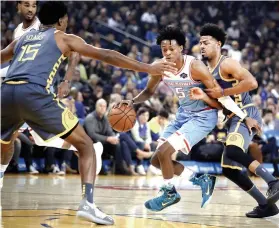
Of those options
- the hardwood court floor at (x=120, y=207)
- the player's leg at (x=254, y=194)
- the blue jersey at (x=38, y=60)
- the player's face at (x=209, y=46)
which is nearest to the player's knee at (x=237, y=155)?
the player's leg at (x=254, y=194)

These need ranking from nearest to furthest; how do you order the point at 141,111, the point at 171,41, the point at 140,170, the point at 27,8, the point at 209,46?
the point at 171,41 → the point at 209,46 → the point at 27,8 → the point at 140,170 → the point at 141,111

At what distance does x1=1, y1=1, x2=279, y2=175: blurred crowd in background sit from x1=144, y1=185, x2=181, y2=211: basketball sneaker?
2711mm

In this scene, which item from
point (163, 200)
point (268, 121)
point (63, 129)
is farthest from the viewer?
point (268, 121)

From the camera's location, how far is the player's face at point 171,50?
640cm

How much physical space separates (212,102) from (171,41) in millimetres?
735

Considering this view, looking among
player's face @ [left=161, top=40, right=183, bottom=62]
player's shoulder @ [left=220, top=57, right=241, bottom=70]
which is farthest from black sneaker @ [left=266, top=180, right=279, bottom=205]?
player's face @ [left=161, top=40, right=183, bottom=62]

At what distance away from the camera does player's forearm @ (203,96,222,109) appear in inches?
248

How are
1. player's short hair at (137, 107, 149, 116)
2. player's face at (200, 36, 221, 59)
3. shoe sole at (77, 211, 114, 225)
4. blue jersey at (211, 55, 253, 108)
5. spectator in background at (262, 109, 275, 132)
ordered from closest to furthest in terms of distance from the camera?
1. shoe sole at (77, 211, 114, 225)
2. blue jersey at (211, 55, 253, 108)
3. player's face at (200, 36, 221, 59)
4. player's short hair at (137, 107, 149, 116)
5. spectator in background at (262, 109, 275, 132)

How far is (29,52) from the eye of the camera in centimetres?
535

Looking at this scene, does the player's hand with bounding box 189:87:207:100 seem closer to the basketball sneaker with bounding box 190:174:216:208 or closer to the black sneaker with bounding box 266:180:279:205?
the basketball sneaker with bounding box 190:174:216:208

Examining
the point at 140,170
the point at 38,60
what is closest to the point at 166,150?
the point at 38,60

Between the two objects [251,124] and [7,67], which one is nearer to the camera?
[251,124]

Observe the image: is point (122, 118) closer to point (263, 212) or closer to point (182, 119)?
point (182, 119)

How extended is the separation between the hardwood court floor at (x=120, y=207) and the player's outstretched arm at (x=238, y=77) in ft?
3.99
